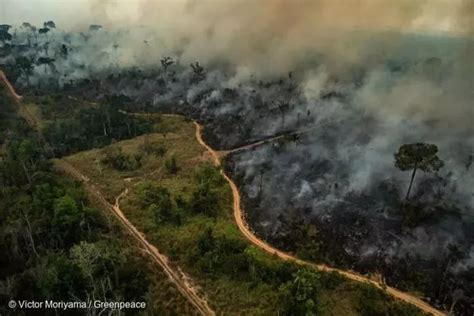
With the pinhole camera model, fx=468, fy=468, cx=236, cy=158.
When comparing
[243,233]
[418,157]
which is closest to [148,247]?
[243,233]

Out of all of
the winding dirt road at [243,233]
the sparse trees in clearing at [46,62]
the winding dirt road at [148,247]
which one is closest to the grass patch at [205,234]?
the winding dirt road at [148,247]

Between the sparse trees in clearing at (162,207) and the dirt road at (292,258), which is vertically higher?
the sparse trees in clearing at (162,207)

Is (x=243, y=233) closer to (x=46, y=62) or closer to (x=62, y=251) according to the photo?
(x=62, y=251)

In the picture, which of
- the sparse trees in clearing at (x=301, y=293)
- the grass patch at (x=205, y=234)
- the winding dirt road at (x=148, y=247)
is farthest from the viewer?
the winding dirt road at (x=148, y=247)

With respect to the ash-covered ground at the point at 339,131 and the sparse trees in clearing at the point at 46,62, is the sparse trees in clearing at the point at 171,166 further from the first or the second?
the sparse trees in clearing at the point at 46,62

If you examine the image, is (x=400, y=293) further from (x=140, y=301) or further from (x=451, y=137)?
(x=451, y=137)

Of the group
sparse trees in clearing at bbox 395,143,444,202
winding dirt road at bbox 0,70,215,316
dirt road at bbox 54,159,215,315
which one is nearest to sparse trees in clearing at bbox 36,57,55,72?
winding dirt road at bbox 0,70,215,316

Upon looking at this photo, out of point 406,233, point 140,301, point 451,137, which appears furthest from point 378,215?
point 140,301

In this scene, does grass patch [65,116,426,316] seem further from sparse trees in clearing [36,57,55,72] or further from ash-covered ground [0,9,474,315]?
sparse trees in clearing [36,57,55,72]
